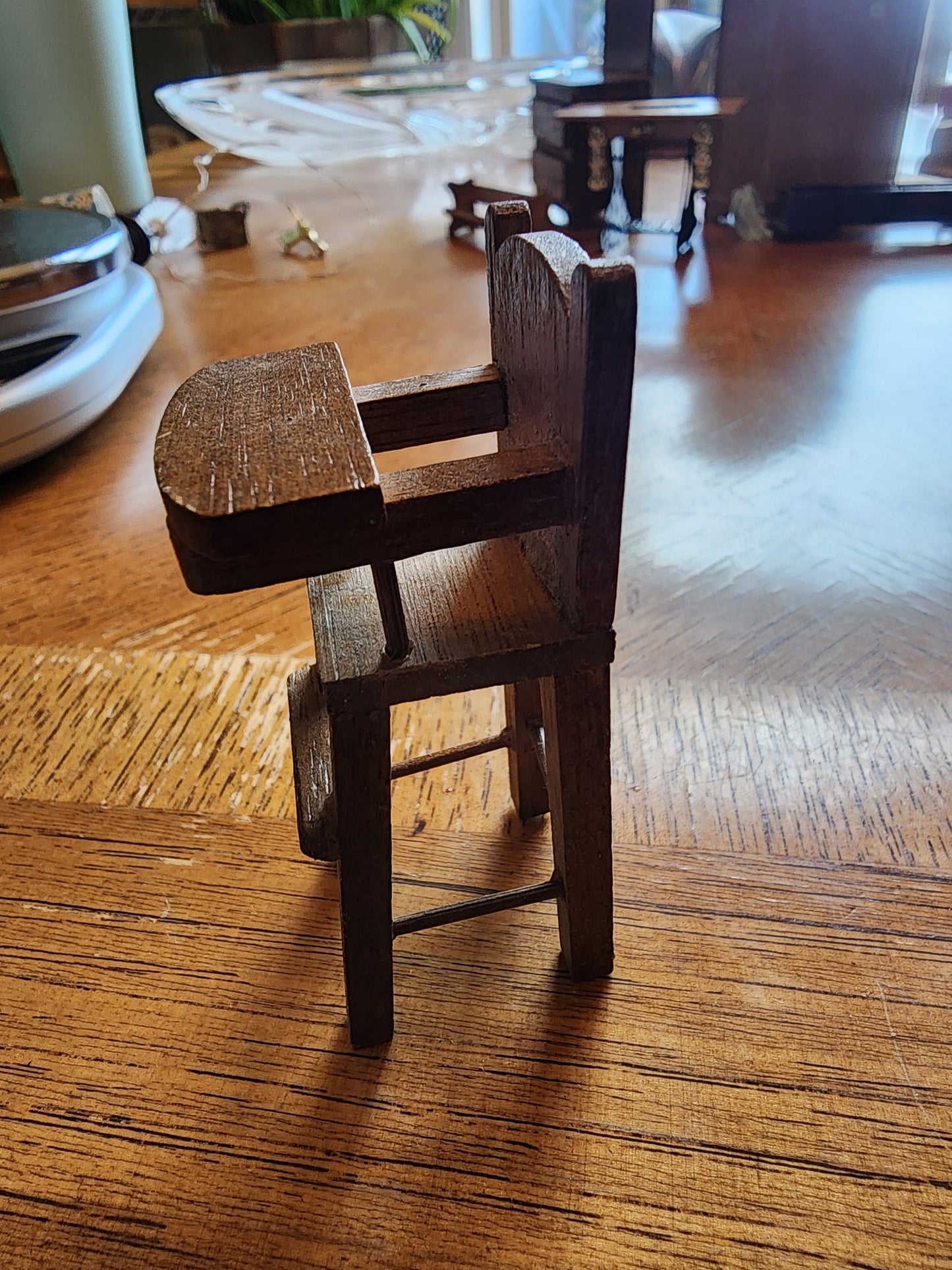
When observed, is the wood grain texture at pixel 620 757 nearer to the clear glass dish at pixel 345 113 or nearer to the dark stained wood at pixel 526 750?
the dark stained wood at pixel 526 750

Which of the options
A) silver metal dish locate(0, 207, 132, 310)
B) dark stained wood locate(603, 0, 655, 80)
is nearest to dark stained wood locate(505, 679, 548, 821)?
silver metal dish locate(0, 207, 132, 310)

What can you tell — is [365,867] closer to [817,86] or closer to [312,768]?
[312,768]

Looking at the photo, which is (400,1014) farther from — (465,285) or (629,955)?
(465,285)

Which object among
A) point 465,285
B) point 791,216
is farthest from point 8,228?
point 791,216

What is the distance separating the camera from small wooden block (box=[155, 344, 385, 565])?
1.63 feet

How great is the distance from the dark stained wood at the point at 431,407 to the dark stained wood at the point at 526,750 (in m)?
0.26

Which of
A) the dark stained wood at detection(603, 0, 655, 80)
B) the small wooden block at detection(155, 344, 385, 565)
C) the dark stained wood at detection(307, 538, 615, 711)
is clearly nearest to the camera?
the small wooden block at detection(155, 344, 385, 565)

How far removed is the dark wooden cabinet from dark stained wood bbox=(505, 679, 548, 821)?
2.77 m

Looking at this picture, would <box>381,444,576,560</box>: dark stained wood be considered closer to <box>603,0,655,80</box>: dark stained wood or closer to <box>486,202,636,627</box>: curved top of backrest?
<box>486,202,636,627</box>: curved top of backrest

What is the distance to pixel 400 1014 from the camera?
0.79 metres

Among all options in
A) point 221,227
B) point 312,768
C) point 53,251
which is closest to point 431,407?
point 312,768

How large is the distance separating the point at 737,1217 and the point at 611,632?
41 centimetres

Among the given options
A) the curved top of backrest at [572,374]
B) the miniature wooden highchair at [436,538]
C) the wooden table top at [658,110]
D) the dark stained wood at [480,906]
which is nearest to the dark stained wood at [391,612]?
the miniature wooden highchair at [436,538]

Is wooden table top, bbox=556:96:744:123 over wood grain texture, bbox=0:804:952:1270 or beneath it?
over
